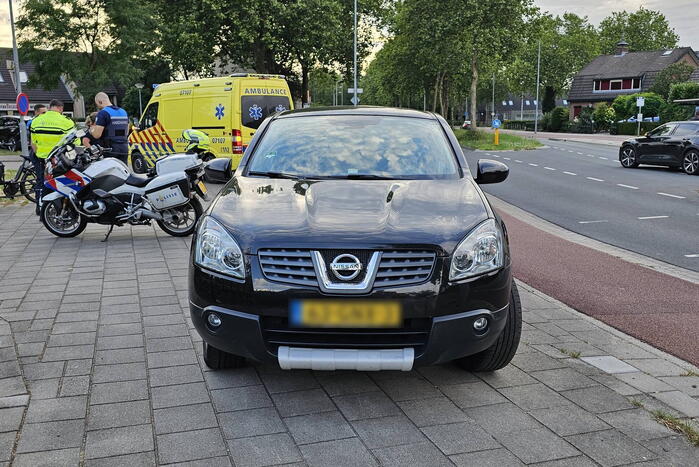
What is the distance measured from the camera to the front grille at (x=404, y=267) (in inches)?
132

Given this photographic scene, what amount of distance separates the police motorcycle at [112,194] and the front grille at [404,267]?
5876 mm

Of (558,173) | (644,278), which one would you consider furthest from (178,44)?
(644,278)

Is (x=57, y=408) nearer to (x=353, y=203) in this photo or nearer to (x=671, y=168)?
(x=353, y=203)

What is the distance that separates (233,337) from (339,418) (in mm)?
698

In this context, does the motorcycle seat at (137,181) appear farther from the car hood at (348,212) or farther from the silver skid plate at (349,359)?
the silver skid plate at (349,359)

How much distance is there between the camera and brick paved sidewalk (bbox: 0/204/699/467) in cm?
317

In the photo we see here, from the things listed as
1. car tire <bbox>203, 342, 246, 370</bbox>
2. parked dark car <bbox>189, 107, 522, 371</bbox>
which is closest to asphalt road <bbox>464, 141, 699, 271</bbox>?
parked dark car <bbox>189, 107, 522, 371</bbox>

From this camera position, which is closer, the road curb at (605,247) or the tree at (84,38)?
the road curb at (605,247)

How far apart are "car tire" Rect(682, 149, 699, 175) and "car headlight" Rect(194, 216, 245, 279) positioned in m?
19.4

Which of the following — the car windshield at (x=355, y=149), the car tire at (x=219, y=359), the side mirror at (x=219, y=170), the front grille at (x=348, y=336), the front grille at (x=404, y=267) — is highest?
the car windshield at (x=355, y=149)

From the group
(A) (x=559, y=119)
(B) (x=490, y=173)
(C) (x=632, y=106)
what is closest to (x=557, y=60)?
(A) (x=559, y=119)

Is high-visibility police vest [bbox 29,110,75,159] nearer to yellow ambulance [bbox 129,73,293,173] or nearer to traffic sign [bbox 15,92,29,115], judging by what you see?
yellow ambulance [bbox 129,73,293,173]

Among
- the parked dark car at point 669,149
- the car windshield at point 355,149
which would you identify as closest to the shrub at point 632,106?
the parked dark car at point 669,149

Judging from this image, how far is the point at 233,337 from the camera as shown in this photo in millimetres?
3510
